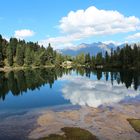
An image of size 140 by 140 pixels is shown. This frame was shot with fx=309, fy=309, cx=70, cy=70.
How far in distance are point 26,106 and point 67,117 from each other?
55.8ft

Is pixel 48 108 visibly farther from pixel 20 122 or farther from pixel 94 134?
pixel 94 134

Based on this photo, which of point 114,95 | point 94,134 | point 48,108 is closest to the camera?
point 94,134

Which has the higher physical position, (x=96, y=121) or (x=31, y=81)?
(x=31, y=81)

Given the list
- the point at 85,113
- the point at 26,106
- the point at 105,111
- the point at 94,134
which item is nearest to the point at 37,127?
the point at 94,134

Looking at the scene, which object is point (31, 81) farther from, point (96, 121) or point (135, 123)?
point (135, 123)

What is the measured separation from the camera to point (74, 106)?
64875mm

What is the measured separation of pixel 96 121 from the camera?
159 ft

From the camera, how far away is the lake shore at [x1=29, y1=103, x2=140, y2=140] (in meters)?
40.3

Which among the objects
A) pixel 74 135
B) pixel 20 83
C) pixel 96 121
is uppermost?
pixel 20 83

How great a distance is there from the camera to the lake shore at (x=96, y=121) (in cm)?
4031

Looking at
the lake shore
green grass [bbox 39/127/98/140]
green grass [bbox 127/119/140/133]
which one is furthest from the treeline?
green grass [bbox 39/127/98/140]

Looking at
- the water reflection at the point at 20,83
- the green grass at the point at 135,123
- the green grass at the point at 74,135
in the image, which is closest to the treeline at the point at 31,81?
the water reflection at the point at 20,83

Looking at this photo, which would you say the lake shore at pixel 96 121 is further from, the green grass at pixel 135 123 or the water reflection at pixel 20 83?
the water reflection at pixel 20 83

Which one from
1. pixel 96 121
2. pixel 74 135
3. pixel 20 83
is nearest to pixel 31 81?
pixel 20 83
